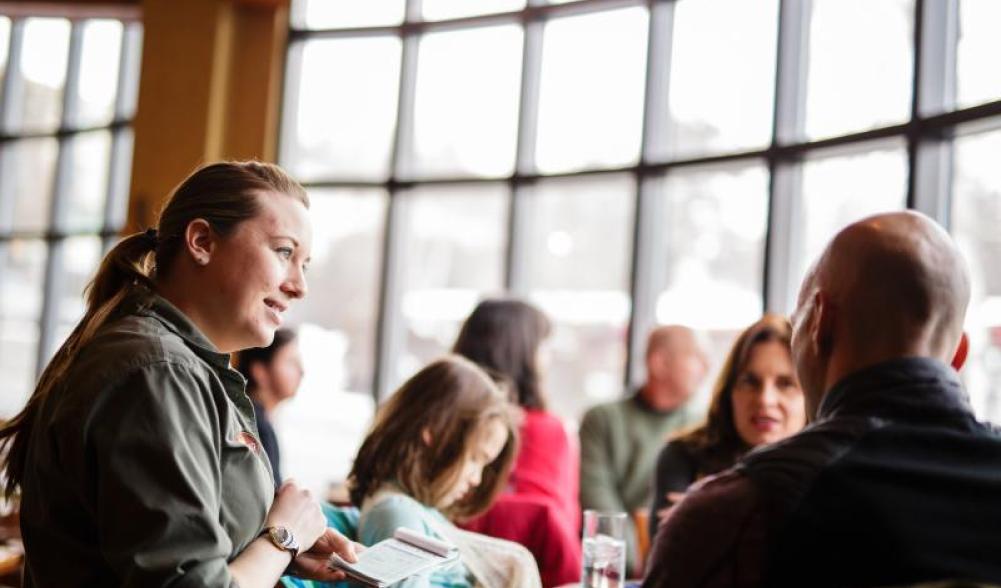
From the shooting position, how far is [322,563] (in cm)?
162

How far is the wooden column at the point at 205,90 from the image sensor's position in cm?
531

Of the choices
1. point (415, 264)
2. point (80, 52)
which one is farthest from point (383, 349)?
point (80, 52)

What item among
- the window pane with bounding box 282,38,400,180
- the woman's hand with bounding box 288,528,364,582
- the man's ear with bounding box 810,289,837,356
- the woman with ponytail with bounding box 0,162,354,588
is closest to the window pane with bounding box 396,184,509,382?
the window pane with bounding box 282,38,400,180

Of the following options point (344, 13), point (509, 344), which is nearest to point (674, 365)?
point (509, 344)

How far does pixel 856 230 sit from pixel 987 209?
190 centimetres

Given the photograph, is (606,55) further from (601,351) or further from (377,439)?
(377,439)

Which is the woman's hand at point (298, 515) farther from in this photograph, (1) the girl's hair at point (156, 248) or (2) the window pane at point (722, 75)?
(2) the window pane at point (722, 75)

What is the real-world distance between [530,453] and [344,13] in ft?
10.8

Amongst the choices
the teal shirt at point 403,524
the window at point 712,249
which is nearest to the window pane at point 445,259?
the window at point 712,249

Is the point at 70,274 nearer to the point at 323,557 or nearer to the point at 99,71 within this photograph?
the point at 99,71

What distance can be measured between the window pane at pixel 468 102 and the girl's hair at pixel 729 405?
7.00 feet

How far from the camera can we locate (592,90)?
14.7ft

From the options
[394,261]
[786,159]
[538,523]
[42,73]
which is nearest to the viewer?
[538,523]

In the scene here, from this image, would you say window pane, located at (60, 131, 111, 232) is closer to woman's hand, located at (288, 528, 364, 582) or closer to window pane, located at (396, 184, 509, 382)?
window pane, located at (396, 184, 509, 382)
